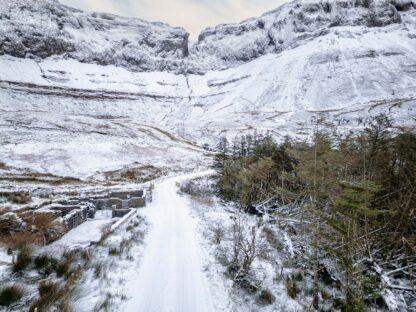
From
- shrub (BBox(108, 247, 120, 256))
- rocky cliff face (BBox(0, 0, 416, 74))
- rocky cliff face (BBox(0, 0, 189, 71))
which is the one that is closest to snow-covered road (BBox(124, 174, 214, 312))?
shrub (BBox(108, 247, 120, 256))

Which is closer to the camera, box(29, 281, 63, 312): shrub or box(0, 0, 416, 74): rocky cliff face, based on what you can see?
box(29, 281, 63, 312): shrub

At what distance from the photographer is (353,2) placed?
160750 millimetres

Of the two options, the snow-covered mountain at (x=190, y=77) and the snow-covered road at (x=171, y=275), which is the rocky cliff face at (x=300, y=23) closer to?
the snow-covered mountain at (x=190, y=77)

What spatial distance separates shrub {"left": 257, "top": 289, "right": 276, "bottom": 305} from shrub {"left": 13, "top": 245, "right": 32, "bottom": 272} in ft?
21.8

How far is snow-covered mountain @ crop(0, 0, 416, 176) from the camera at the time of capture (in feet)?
264

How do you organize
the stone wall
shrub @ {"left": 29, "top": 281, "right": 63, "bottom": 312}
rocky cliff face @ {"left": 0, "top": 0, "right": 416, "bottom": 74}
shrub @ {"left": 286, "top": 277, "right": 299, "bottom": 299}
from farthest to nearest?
rocky cliff face @ {"left": 0, "top": 0, "right": 416, "bottom": 74}, the stone wall, shrub @ {"left": 286, "top": 277, "right": 299, "bottom": 299}, shrub @ {"left": 29, "top": 281, "right": 63, "bottom": 312}

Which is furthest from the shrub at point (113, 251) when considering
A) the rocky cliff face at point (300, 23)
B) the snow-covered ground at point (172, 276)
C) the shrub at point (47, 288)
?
the rocky cliff face at point (300, 23)

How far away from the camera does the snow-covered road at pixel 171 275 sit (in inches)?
279

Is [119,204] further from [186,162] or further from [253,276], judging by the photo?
[186,162]

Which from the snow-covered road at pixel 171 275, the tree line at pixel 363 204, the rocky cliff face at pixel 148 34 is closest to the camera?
the tree line at pixel 363 204

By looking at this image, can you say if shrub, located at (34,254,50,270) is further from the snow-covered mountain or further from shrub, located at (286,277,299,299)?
the snow-covered mountain

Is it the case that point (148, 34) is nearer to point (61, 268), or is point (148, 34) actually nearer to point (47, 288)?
point (61, 268)

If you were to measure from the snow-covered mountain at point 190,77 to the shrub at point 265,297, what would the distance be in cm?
4172

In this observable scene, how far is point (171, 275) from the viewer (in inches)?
347
